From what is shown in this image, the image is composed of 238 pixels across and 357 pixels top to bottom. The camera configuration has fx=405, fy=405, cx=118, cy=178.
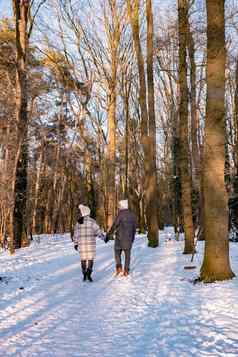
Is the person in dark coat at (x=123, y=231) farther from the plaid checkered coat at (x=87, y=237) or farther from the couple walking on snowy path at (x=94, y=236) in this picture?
the plaid checkered coat at (x=87, y=237)

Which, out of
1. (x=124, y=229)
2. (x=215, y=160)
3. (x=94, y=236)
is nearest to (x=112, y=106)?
(x=124, y=229)

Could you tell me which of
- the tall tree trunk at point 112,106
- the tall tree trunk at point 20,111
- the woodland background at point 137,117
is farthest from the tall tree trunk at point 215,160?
the tall tree trunk at point 112,106

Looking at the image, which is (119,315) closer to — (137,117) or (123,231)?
(123,231)

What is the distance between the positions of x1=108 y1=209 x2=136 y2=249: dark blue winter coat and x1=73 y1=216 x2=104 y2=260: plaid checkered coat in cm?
54

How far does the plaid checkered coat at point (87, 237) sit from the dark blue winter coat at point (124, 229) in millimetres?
537

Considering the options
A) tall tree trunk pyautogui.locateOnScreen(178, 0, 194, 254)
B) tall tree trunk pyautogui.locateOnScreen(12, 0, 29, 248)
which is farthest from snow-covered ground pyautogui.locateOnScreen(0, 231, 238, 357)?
tall tree trunk pyautogui.locateOnScreen(12, 0, 29, 248)

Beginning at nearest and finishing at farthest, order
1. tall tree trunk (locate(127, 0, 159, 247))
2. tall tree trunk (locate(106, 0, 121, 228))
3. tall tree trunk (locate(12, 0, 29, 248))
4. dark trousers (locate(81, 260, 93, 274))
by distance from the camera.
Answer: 1. dark trousers (locate(81, 260, 93, 274))
2. tall tree trunk (locate(127, 0, 159, 247))
3. tall tree trunk (locate(12, 0, 29, 248))
4. tall tree trunk (locate(106, 0, 121, 228))

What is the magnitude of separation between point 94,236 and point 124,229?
83 cm

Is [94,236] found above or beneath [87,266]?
above

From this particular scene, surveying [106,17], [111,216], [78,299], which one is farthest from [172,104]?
[78,299]

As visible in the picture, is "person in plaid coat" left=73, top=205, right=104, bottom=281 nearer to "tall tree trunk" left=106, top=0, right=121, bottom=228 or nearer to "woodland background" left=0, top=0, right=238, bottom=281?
"woodland background" left=0, top=0, right=238, bottom=281

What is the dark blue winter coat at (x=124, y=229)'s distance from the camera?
10232mm

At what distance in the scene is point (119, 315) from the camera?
19.6ft

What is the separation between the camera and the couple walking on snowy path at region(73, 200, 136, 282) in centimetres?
952
